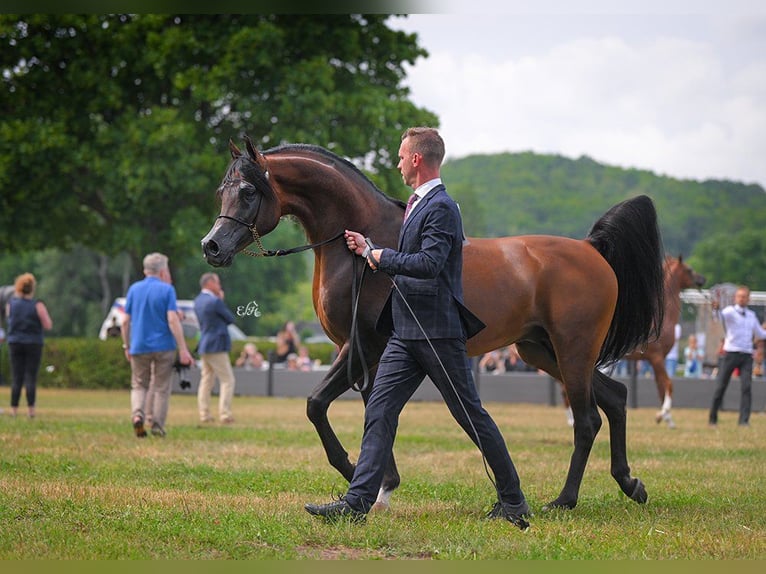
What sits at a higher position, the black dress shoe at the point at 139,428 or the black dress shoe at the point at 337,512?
the black dress shoe at the point at 337,512

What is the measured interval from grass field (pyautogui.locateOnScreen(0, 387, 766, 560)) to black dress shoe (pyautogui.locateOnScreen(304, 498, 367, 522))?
0.09m

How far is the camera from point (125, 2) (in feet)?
30.1

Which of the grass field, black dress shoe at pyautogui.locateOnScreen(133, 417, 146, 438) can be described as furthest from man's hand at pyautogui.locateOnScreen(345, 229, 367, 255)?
black dress shoe at pyautogui.locateOnScreen(133, 417, 146, 438)

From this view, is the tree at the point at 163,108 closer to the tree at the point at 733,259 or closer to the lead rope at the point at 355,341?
the lead rope at the point at 355,341

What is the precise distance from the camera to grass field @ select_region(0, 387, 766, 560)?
613cm

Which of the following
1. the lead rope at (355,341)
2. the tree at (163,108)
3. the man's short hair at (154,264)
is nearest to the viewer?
the lead rope at (355,341)

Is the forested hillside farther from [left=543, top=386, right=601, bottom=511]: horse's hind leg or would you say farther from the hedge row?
[left=543, top=386, right=601, bottom=511]: horse's hind leg

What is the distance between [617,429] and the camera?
8.72m

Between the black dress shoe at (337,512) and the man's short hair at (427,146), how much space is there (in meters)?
2.24

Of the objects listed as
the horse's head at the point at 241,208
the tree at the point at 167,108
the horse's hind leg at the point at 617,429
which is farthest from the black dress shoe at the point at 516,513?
the tree at the point at 167,108

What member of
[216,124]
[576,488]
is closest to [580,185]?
[216,124]

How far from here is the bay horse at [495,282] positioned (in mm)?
7492

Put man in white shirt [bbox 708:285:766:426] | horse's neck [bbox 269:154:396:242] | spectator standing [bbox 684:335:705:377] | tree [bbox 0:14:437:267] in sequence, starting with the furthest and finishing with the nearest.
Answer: spectator standing [bbox 684:335:705:377], tree [bbox 0:14:437:267], man in white shirt [bbox 708:285:766:426], horse's neck [bbox 269:154:396:242]

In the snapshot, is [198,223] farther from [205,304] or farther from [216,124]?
[205,304]
